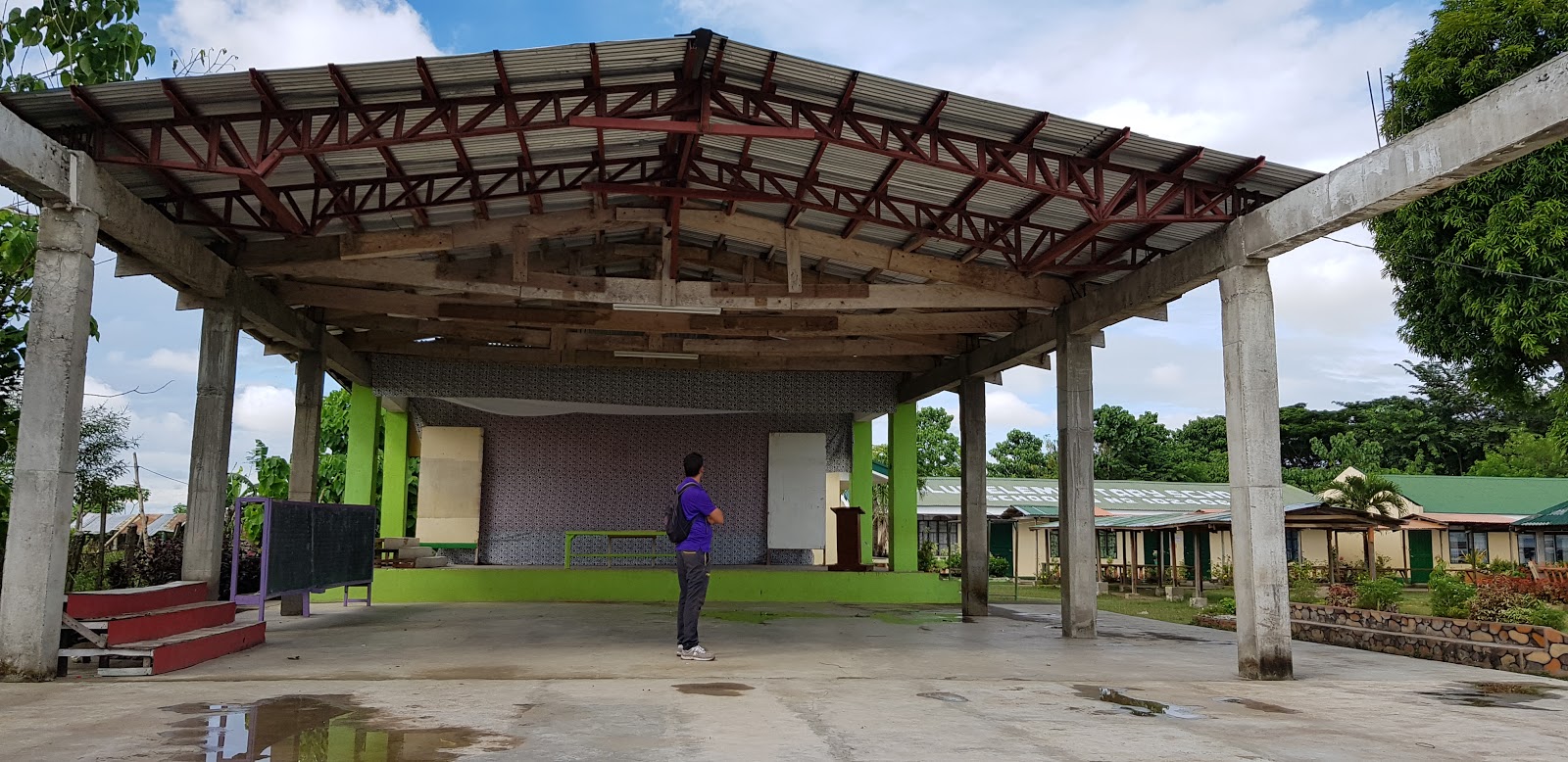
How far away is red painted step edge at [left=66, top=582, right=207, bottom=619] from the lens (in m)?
8.20

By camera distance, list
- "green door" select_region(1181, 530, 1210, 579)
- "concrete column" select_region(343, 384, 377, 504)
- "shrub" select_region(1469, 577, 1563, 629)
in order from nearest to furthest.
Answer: "shrub" select_region(1469, 577, 1563, 629) < "concrete column" select_region(343, 384, 377, 504) < "green door" select_region(1181, 530, 1210, 579)

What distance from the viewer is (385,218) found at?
40.2ft

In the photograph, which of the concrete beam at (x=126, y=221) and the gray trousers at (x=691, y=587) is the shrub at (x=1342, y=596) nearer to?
the gray trousers at (x=691, y=587)

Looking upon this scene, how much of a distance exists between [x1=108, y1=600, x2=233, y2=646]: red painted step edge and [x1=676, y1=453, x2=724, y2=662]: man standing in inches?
170

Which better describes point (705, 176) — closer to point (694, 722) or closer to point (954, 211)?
point (954, 211)

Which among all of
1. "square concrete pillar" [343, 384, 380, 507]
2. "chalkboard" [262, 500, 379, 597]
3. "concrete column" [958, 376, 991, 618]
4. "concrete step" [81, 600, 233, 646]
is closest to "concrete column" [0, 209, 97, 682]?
"concrete step" [81, 600, 233, 646]

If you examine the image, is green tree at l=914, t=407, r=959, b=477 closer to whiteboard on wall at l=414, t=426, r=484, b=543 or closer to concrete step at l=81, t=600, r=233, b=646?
whiteboard on wall at l=414, t=426, r=484, b=543

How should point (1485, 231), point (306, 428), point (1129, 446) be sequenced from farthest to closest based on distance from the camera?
point (1129, 446)
point (1485, 231)
point (306, 428)

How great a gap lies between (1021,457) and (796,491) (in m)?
31.4

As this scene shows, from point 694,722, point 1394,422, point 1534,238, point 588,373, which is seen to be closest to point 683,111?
point 694,722

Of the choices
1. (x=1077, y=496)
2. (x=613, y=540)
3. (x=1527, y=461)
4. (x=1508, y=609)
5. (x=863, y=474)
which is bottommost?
(x=1508, y=609)

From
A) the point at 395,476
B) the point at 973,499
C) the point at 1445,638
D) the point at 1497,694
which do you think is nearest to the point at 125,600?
the point at 395,476

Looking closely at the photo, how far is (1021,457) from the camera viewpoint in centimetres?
4938

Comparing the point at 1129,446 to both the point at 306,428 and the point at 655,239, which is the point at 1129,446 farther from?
the point at 306,428
